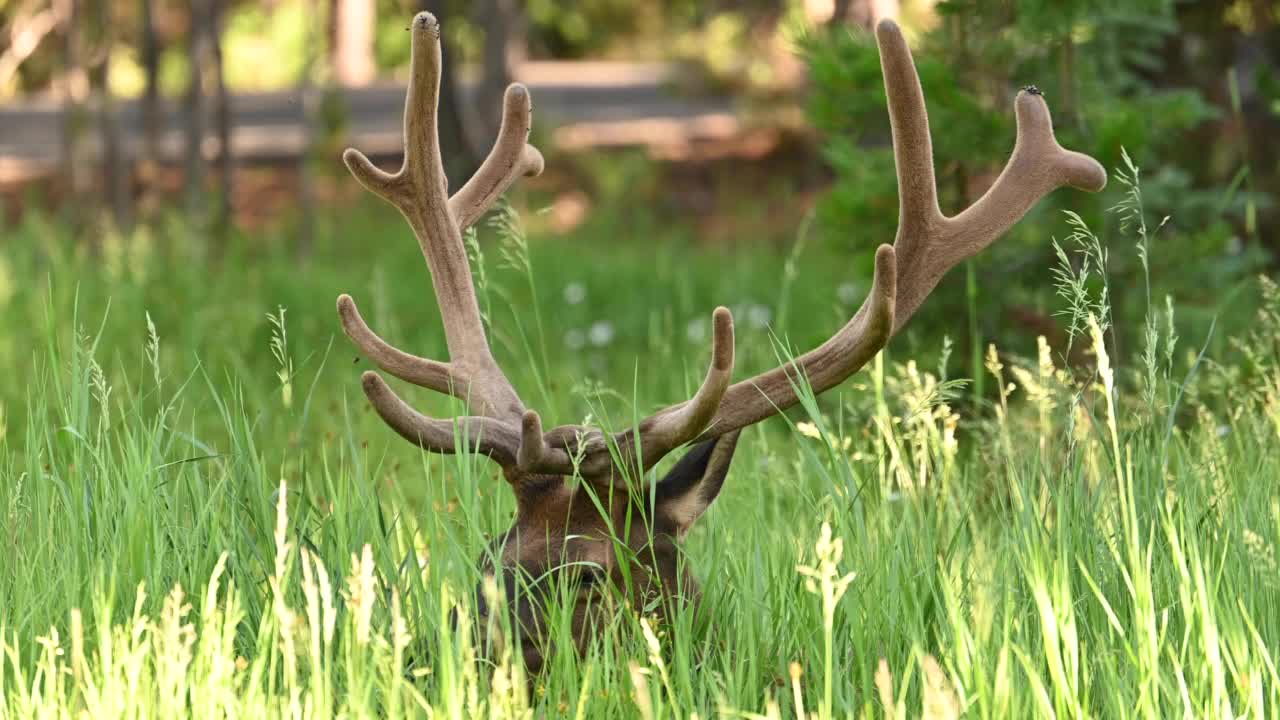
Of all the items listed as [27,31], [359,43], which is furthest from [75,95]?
[359,43]

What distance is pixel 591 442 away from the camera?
133 inches

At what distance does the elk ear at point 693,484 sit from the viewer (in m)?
3.49

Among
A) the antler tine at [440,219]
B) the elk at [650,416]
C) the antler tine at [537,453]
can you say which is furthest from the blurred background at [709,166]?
the antler tine at [537,453]

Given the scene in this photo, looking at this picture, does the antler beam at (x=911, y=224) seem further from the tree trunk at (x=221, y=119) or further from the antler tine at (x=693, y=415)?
the tree trunk at (x=221, y=119)

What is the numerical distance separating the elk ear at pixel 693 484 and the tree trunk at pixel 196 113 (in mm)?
9510

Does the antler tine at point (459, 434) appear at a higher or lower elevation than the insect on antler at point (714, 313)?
lower

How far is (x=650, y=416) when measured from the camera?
343cm

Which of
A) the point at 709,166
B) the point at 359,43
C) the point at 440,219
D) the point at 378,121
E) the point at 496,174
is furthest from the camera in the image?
the point at 359,43

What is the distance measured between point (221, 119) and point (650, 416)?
409 inches

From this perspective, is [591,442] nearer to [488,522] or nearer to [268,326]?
[488,522]

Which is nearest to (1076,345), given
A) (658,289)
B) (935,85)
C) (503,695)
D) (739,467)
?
(935,85)

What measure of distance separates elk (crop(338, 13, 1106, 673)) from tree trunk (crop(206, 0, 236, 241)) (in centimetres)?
900

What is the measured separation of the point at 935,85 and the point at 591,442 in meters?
3.40

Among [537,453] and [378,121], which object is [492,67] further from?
[537,453]
